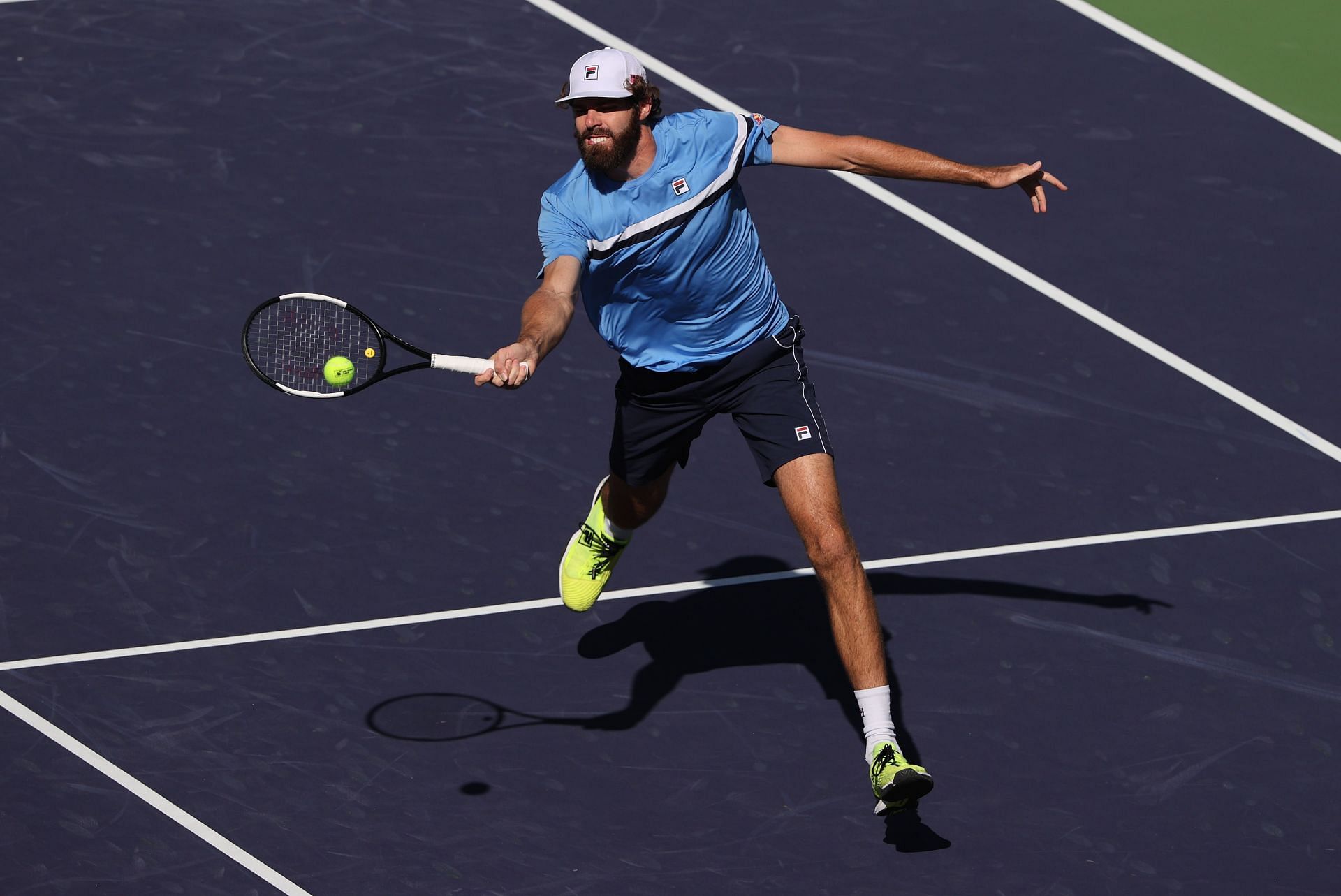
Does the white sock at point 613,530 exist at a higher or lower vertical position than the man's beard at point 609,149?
lower

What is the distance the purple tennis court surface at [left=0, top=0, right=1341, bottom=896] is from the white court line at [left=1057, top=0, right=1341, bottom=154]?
0.52ft

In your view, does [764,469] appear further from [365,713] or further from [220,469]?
[220,469]

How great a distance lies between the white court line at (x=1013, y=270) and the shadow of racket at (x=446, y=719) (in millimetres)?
3578

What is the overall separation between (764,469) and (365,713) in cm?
178

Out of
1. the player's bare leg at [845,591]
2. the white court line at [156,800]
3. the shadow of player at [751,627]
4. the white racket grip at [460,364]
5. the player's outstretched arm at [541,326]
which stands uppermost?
the player's outstretched arm at [541,326]

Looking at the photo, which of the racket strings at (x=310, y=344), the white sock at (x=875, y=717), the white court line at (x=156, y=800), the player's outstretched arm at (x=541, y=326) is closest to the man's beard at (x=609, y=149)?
the player's outstretched arm at (x=541, y=326)

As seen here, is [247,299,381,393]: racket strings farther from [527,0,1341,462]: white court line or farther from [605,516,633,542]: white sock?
[527,0,1341,462]: white court line

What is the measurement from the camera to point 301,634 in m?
8.42

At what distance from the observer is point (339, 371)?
7.67m

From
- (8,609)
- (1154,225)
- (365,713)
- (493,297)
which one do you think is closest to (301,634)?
(365,713)

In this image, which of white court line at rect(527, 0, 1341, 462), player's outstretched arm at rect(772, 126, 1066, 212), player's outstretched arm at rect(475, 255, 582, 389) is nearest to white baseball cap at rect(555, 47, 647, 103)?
player's outstretched arm at rect(475, 255, 582, 389)

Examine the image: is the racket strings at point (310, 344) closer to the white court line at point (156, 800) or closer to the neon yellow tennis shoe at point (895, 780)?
the white court line at point (156, 800)

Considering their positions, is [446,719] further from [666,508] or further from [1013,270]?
[1013,270]

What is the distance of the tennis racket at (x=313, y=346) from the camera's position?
7500 mm
